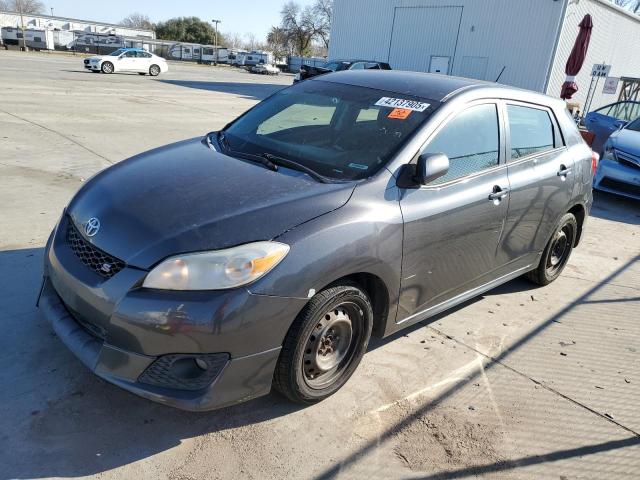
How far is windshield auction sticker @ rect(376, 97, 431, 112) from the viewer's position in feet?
11.0

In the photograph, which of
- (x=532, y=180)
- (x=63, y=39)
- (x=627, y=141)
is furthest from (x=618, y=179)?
(x=63, y=39)

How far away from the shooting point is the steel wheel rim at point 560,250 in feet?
16.1

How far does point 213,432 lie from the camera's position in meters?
2.64

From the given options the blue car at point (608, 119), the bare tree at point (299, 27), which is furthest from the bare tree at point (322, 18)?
the blue car at point (608, 119)

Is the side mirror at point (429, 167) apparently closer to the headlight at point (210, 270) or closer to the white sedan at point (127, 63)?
the headlight at point (210, 270)

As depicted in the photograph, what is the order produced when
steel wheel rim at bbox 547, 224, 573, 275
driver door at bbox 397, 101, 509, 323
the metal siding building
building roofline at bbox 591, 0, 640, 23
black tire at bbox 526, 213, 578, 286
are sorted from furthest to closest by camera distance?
building roofline at bbox 591, 0, 640, 23, the metal siding building, steel wheel rim at bbox 547, 224, 573, 275, black tire at bbox 526, 213, 578, 286, driver door at bbox 397, 101, 509, 323

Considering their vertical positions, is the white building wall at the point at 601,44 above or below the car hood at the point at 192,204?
above

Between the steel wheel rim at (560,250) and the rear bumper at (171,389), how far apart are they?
3400mm

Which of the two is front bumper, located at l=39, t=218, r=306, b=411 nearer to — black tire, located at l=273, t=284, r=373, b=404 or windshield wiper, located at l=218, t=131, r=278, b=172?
black tire, located at l=273, t=284, r=373, b=404

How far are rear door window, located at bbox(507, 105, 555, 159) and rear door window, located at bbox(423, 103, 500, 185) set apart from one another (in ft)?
0.83

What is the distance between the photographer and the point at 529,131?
4133 mm

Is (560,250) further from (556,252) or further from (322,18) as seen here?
(322,18)

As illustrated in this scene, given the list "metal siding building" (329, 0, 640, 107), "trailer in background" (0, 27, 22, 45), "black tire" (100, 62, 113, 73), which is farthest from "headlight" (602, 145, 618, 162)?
"trailer in background" (0, 27, 22, 45)

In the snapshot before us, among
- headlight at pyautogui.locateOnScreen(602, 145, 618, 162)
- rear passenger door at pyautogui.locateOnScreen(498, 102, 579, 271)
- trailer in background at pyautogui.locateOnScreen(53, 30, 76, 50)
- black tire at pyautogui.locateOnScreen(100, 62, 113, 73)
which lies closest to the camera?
rear passenger door at pyautogui.locateOnScreen(498, 102, 579, 271)
